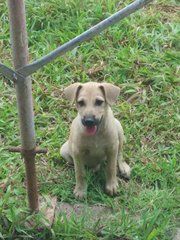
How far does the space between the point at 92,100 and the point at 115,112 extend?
129 centimetres

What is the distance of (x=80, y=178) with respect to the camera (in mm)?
4625

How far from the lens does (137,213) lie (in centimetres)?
451

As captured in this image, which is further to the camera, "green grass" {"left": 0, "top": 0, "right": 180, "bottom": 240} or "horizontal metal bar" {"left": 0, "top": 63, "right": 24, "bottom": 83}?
"green grass" {"left": 0, "top": 0, "right": 180, "bottom": 240}

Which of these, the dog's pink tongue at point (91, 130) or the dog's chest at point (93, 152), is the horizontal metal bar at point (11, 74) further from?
the dog's chest at point (93, 152)

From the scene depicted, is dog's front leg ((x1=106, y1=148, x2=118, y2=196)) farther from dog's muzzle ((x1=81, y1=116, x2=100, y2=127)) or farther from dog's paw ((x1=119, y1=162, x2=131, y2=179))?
dog's muzzle ((x1=81, y1=116, x2=100, y2=127))

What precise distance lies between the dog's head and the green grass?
674 millimetres

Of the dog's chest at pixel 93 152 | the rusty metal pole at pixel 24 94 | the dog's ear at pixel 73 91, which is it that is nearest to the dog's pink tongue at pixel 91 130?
the dog's chest at pixel 93 152

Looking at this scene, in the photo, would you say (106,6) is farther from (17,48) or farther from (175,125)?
(17,48)

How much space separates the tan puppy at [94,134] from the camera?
4.30m

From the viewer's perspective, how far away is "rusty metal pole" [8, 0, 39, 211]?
3.44m

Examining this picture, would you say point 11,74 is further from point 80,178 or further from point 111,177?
point 111,177

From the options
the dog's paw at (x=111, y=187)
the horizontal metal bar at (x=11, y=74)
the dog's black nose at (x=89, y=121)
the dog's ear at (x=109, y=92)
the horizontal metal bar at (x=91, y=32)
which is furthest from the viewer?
the dog's paw at (x=111, y=187)

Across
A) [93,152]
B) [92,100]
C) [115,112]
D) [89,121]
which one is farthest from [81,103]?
[115,112]

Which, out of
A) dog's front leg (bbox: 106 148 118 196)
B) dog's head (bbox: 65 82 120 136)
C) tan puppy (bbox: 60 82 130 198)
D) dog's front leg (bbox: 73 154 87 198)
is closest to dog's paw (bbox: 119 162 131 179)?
tan puppy (bbox: 60 82 130 198)
